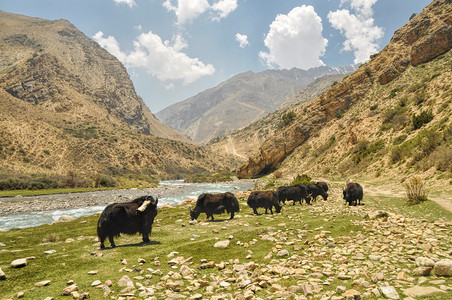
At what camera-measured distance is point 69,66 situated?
14188 centimetres

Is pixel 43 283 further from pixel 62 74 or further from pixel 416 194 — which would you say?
pixel 62 74

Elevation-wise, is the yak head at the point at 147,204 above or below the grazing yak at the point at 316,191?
above

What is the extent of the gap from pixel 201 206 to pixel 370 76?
56.6 m

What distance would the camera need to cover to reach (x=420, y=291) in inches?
139

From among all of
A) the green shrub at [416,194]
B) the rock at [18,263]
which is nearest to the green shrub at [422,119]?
the green shrub at [416,194]

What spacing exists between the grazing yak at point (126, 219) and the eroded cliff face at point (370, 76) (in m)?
55.6

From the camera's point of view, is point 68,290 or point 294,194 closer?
point 68,290

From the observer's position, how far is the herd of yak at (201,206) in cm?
798

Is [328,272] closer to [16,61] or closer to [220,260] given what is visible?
[220,260]

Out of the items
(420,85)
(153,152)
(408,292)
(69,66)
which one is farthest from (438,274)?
(69,66)

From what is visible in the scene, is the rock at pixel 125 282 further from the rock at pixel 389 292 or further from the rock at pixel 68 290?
the rock at pixel 389 292

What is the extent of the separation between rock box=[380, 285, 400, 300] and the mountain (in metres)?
71.0

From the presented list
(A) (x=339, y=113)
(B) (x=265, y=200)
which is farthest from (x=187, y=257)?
(A) (x=339, y=113)

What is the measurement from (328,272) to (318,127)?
193 ft
